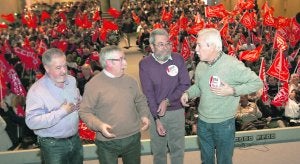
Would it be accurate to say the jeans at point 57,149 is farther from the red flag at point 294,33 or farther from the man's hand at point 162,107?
the red flag at point 294,33

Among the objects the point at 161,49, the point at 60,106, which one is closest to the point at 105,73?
the point at 60,106

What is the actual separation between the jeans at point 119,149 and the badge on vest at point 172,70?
830 millimetres

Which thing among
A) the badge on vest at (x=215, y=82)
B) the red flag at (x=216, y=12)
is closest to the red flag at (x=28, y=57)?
the red flag at (x=216, y=12)

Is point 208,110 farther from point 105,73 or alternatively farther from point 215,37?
point 105,73

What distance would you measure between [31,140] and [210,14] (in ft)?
24.6

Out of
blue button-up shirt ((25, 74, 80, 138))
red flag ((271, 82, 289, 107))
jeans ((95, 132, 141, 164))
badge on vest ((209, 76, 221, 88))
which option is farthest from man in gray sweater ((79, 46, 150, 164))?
red flag ((271, 82, 289, 107))

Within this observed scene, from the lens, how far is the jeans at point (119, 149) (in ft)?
11.4

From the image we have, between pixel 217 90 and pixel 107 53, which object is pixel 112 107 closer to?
pixel 107 53

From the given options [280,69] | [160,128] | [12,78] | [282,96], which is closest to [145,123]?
[160,128]

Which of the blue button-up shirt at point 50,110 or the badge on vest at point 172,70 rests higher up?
the badge on vest at point 172,70

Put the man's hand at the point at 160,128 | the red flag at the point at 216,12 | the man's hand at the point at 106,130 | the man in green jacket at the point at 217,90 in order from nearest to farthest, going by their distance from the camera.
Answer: the man's hand at the point at 106,130 → the man in green jacket at the point at 217,90 → the man's hand at the point at 160,128 → the red flag at the point at 216,12

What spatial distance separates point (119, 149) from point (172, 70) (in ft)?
3.58

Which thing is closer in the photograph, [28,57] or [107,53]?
[107,53]

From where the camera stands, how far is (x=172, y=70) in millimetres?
4062
